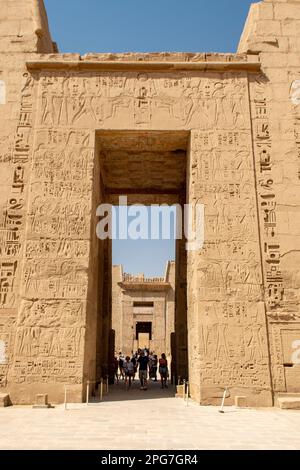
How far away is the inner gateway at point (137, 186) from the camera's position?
797cm

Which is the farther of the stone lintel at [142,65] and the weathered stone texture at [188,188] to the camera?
the stone lintel at [142,65]

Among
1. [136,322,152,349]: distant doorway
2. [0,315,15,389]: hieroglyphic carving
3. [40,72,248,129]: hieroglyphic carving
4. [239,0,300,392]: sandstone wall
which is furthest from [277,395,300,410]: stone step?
[136,322,152,349]: distant doorway

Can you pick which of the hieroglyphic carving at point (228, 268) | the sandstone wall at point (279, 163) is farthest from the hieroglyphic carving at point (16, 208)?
the sandstone wall at point (279, 163)

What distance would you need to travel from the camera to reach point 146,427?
4.44m

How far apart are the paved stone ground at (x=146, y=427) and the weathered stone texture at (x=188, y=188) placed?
2.36 feet

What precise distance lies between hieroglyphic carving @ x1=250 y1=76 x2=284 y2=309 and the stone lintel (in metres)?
0.40

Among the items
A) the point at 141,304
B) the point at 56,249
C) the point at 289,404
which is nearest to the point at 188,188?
the point at 56,249

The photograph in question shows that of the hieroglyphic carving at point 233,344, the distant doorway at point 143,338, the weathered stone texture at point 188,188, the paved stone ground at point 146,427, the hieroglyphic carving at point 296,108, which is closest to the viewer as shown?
the paved stone ground at point 146,427

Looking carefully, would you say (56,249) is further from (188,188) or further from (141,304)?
(141,304)

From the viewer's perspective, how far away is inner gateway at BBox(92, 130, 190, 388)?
7973 millimetres

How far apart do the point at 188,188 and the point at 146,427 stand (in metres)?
4.44

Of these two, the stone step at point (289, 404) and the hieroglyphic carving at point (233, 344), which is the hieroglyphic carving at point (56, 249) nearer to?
the hieroglyphic carving at point (233, 344)

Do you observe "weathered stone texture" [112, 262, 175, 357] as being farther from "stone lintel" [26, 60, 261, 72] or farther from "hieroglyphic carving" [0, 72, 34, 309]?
"stone lintel" [26, 60, 261, 72]
